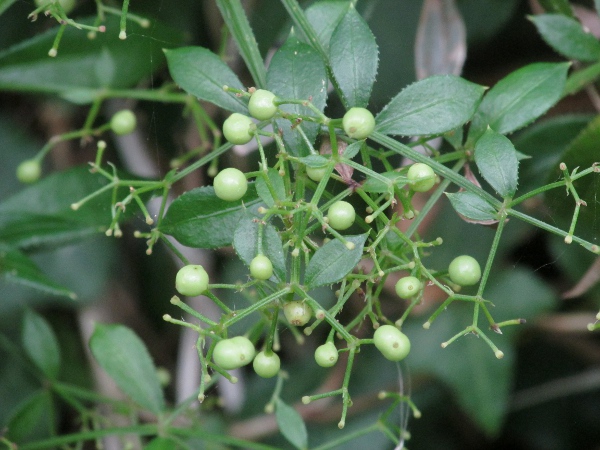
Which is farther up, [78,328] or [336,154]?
[336,154]

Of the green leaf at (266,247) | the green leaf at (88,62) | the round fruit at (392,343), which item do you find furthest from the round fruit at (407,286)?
the green leaf at (88,62)

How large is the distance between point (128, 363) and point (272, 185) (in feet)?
2.70

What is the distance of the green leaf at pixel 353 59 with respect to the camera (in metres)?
1.27

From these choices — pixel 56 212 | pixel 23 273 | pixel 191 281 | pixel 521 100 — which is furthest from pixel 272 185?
pixel 56 212

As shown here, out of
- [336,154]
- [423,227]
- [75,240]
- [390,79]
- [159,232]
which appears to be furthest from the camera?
[423,227]

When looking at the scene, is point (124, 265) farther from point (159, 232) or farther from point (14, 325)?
point (159, 232)

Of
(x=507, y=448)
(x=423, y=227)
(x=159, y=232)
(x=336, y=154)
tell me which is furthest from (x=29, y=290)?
(x=507, y=448)

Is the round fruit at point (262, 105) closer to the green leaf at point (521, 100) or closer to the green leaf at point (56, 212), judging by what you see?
the green leaf at point (521, 100)

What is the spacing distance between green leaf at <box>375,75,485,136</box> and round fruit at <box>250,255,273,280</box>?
0.37m

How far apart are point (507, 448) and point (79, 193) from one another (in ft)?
5.71

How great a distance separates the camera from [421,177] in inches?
44.1

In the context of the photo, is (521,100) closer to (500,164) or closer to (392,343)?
(500,164)

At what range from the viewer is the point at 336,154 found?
1124 millimetres

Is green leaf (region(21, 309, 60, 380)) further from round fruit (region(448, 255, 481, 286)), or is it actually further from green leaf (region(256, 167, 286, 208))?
round fruit (region(448, 255, 481, 286))
